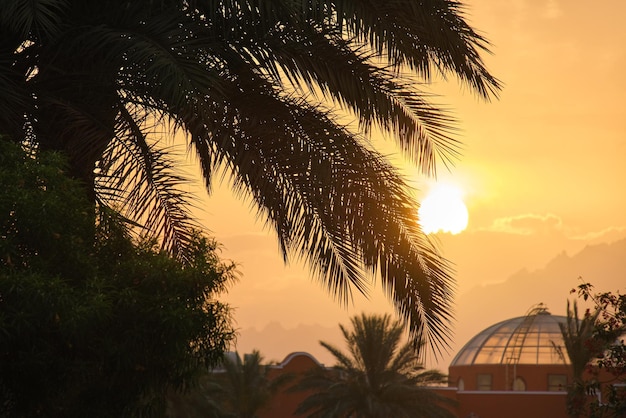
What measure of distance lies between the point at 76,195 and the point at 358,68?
300 cm

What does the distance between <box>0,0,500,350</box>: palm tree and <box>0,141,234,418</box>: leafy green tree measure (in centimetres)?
84

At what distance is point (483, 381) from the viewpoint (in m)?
58.8

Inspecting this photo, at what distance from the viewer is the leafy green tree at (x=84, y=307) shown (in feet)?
25.6

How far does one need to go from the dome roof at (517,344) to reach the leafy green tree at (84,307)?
4979 centimetres

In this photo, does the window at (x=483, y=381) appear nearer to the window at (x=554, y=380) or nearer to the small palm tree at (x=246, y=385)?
the window at (x=554, y=380)

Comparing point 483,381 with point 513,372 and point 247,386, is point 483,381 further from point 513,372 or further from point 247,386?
point 247,386

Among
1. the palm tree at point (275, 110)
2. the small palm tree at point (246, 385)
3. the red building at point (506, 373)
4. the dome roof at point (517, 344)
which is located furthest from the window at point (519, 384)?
the palm tree at point (275, 110)

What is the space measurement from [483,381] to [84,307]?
5323 cm

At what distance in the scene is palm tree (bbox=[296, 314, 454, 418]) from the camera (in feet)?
123

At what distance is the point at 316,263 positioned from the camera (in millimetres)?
10133

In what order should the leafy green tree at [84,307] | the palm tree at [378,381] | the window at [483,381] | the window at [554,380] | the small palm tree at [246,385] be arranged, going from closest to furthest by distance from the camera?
the leafy green tree at [84,307] < the palm tree at [378,381] < the small palm tree at [246,385] < the window at [554,380] < the window at [483,381]

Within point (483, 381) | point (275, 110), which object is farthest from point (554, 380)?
point (275, 110)

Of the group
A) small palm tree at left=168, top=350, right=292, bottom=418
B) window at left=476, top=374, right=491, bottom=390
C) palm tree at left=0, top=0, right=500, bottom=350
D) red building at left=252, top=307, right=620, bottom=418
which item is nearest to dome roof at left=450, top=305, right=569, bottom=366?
red building at left=252, top=307, right=620, bottom=418

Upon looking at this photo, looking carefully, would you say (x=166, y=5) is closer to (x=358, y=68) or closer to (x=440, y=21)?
(x=358, y=68)
